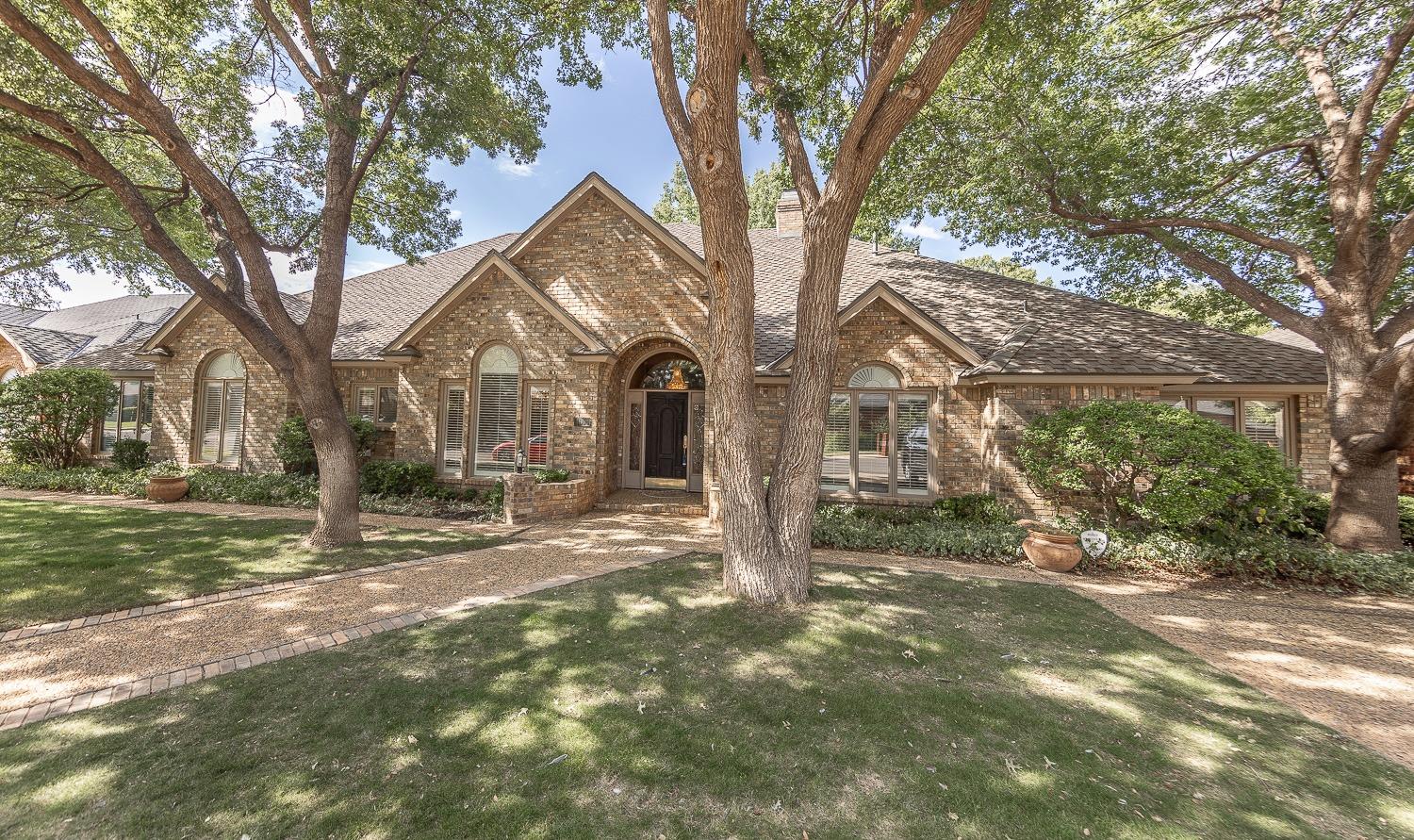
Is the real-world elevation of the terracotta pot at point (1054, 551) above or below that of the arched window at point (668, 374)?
below

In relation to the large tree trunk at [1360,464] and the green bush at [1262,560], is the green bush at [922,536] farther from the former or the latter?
the large tree trunk at [1360,464]

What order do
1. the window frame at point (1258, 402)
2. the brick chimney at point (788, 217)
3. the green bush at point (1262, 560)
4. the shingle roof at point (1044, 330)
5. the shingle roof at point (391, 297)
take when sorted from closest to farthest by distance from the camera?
1. the green bush at point (1262, 560)
2. the shingle roof at point (1044, 330)
3. the window frame at point (1258, 402)
4. the shingle roof at point (391, 297)
5. the brick chimney at point (788, 217)

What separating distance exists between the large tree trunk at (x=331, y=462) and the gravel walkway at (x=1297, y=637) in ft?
24.6

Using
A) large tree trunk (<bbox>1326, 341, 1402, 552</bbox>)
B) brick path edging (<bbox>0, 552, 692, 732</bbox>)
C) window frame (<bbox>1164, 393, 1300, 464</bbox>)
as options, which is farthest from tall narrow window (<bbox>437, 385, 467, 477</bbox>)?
large tree trunk (<bbox>1326, 341, 1402, 552</bbox>)

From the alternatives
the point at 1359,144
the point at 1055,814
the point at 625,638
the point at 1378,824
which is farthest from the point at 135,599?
the point at 1359,144

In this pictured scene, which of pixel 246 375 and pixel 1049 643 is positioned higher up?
pixel 246 375

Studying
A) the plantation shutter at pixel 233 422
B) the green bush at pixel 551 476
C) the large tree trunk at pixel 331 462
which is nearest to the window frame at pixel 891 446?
the green bush at pixel 551 476

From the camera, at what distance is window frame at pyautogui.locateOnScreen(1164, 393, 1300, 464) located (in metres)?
10.1

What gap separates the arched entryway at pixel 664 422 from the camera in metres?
12.6

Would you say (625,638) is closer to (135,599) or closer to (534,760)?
(534,760)

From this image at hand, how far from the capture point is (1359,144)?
25.4ft

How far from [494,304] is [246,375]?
775cm

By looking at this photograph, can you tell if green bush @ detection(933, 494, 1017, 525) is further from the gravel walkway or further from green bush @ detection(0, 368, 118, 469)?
green bush @ detection(0, 368, 118, 469)

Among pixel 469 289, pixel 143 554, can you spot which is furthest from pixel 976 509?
pixel 143 554
